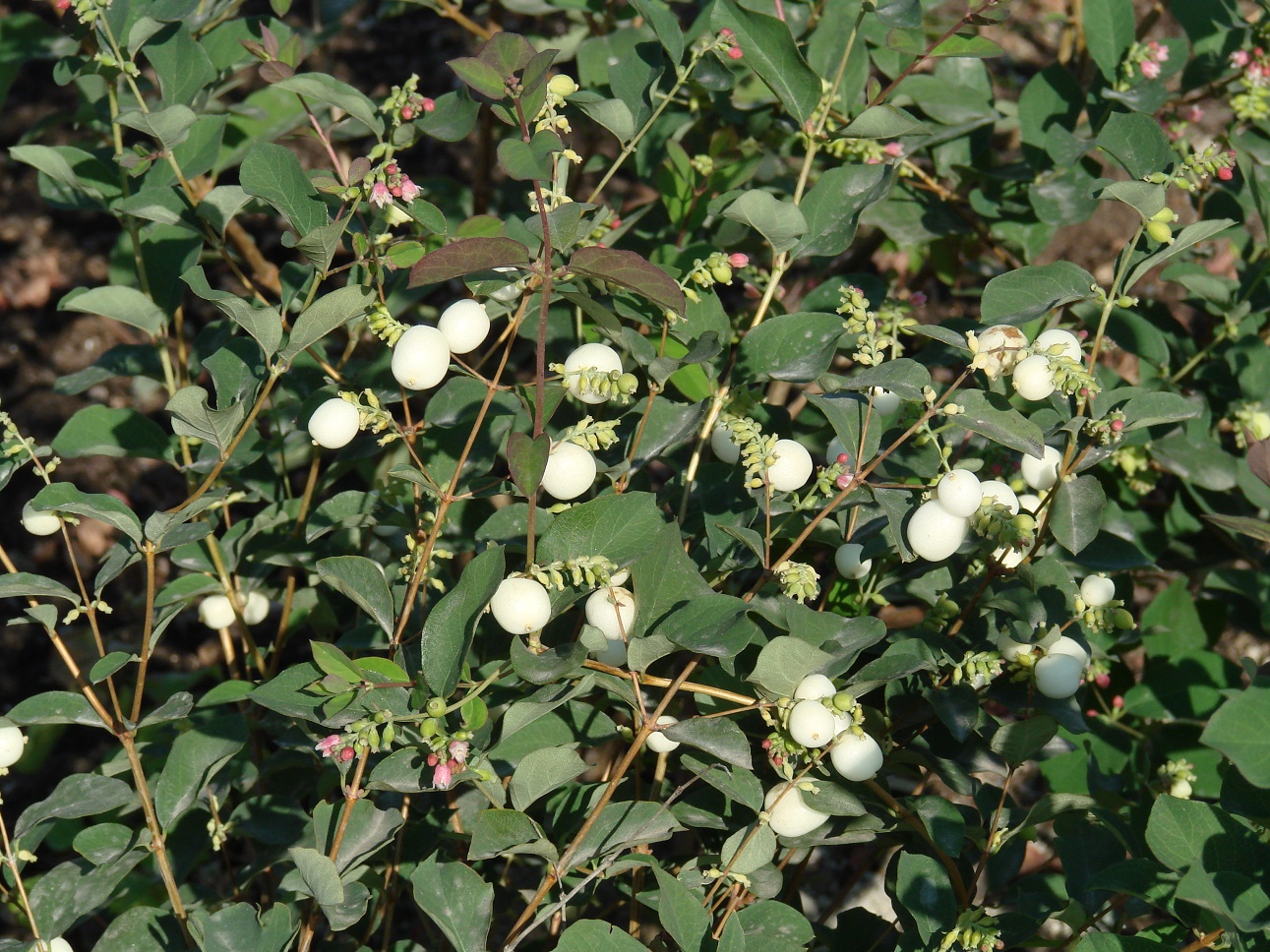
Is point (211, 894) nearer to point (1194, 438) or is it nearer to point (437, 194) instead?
point (437, 194)

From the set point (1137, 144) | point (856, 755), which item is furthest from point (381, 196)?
point (1137, 144)

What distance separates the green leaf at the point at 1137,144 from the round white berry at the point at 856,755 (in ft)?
2.59

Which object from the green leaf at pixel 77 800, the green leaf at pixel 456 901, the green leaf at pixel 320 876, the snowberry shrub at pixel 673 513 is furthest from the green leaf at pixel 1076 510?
the green leaf at pixel 77 800

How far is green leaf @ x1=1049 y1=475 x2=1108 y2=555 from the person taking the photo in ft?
4.19

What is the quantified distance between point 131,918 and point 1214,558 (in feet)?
6.14

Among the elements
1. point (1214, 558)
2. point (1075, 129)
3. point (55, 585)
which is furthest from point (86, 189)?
point (1214, 558)

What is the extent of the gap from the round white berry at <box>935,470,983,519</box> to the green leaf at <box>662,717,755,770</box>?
0.33 meters

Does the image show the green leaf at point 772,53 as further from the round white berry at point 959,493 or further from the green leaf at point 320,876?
the green leaf at point 320,876

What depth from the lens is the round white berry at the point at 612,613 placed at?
1.18m

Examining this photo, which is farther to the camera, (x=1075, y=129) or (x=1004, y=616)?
(x=1075, y=129)

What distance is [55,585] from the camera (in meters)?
1.29

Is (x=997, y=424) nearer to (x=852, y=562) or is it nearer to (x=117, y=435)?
(x=852, y=562)

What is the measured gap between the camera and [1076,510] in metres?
1.29

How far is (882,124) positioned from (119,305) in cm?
109
